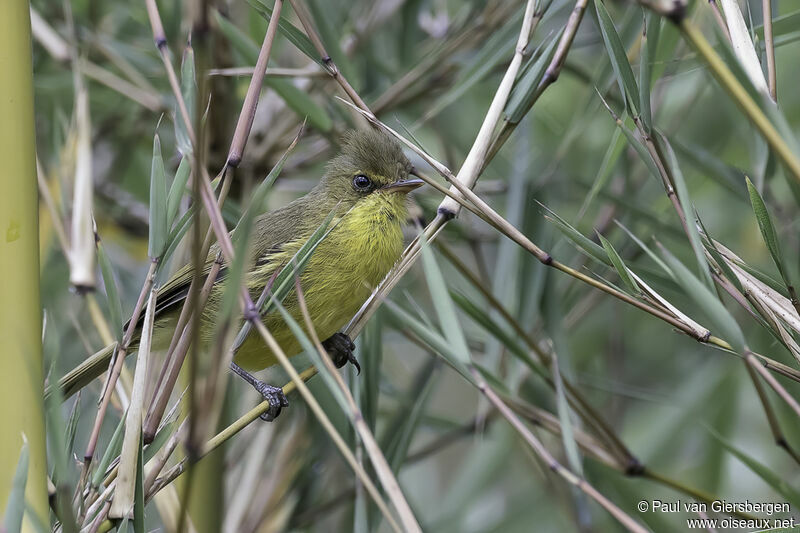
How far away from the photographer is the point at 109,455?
5.24 ft

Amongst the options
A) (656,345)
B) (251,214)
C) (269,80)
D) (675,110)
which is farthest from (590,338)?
(251,214)

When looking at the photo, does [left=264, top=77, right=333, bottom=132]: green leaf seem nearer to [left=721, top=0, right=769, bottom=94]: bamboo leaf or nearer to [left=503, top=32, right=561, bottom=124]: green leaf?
[left=503, top=32, right=561, bottom=124]: green leaf

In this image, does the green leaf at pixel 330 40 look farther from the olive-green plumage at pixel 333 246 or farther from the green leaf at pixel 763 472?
the green leaf at pixel 763 472

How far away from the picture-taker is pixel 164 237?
5.46 feet

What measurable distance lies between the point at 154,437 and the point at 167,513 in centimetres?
69

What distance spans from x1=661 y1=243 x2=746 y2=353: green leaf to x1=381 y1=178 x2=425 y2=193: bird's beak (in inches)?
52.7

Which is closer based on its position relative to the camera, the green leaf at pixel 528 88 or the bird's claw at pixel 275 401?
the green leaf at pixel 528 88

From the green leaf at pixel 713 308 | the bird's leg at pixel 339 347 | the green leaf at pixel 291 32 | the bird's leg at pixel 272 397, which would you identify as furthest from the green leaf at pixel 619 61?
the bird's leg at pixel 339 347

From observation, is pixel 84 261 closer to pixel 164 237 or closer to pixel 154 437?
pixel 164 237

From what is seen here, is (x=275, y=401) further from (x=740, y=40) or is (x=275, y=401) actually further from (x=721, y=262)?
(x=740, y=40)

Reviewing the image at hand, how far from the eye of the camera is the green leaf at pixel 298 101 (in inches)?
91.8

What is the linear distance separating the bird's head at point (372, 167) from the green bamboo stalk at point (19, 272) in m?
1.32

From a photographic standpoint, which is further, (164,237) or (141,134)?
(141,134)

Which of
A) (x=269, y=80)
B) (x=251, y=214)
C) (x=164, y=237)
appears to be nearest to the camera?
(x=251, y=214)
